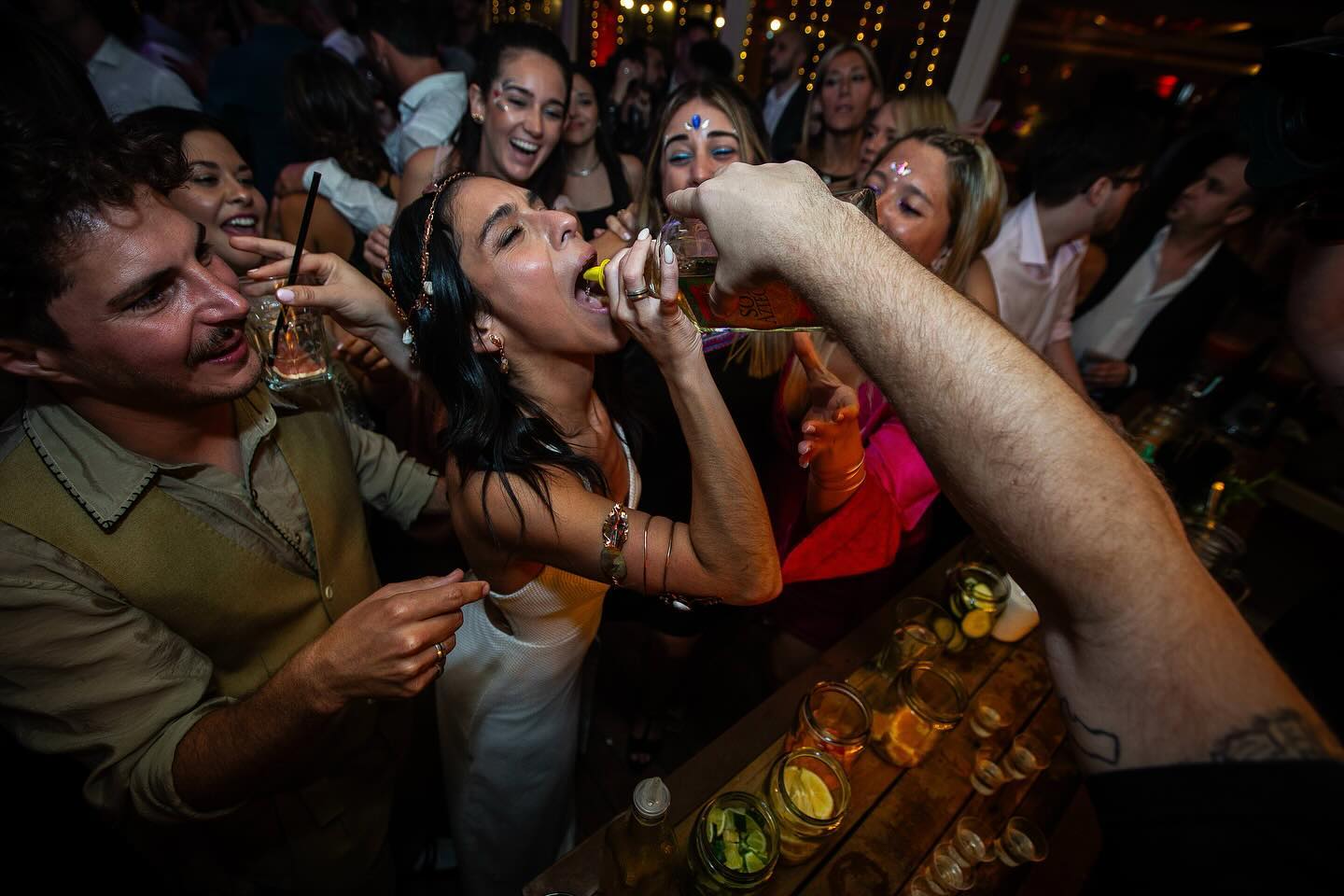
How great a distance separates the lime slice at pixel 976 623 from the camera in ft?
5.59

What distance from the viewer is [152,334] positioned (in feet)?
4.09

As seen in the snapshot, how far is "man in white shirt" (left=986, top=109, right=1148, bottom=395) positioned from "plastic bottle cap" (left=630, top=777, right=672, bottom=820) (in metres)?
3.22

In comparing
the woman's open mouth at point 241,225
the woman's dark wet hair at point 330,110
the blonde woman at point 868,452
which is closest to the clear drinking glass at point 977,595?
the blonde woman at point 868,452

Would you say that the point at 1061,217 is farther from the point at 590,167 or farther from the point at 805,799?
the point at 805,799

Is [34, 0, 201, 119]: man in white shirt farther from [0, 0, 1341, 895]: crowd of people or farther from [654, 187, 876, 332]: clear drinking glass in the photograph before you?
[654, 187, 876, 332]: clear drinking glass

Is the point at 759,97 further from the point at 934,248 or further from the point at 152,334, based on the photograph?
the point at 152,334

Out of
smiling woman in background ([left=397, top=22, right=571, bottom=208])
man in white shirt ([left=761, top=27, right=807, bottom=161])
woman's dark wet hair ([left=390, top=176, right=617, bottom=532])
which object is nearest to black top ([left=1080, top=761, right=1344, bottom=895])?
woman's dark wet hair ([left=390, top=176, right=617, bottom=532])

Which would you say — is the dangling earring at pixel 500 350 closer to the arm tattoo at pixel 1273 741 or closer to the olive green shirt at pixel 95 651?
the olive green shirt at pixel 95 651

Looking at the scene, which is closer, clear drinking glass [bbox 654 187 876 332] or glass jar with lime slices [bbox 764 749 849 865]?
glass jar with lime slices [bbox 764 749 849 865]

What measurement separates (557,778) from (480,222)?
1887mm

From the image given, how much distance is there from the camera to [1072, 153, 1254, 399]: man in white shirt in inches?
128

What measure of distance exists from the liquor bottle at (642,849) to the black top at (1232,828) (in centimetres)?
67

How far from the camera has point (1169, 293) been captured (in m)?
3.55

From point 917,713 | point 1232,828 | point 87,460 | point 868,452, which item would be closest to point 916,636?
point 917,713
